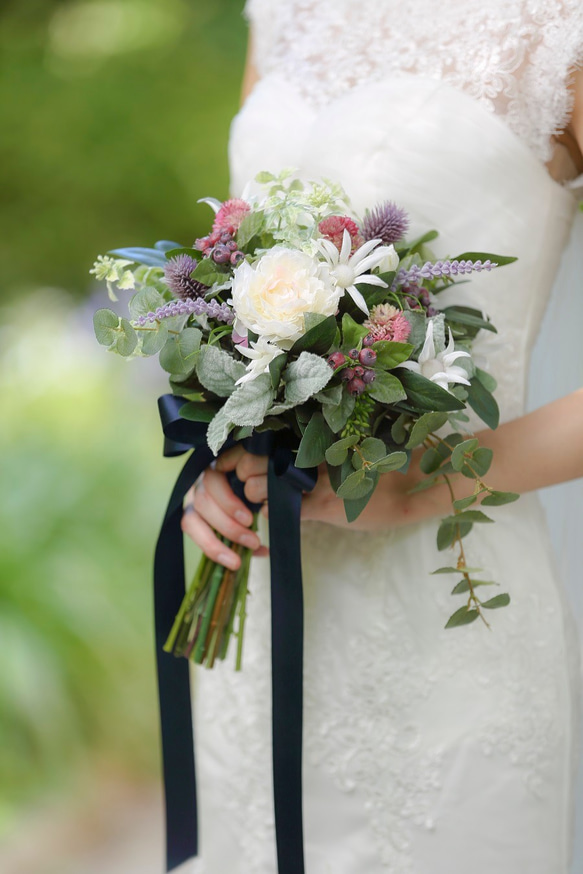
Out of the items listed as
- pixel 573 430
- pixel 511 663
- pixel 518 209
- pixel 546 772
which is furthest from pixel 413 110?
pixel 546 772

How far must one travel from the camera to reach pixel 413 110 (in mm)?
1018

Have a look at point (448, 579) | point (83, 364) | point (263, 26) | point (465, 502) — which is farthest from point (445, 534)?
point (83, 364)

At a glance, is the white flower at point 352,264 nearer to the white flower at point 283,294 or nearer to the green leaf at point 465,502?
the white flower at point 283,294

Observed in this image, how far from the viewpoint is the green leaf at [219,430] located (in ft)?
2.61

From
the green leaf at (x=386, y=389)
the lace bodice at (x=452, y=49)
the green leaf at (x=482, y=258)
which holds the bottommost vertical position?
the green leaf at (x=386, y=389)

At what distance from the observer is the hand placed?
1.02m

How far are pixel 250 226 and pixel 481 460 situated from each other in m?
0.35

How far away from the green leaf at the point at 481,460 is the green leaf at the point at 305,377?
19 centimetres

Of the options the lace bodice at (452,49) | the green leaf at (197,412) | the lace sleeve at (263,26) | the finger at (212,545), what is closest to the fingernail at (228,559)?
the finger at (212,545)

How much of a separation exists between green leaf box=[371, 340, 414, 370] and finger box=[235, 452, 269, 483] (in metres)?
0.25

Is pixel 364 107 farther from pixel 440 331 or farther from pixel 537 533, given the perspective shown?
pixel 537 533

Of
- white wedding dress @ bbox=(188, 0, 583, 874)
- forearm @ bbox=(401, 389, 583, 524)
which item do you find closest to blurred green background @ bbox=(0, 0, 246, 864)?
white wedding dress @ bbox=(188, 0, 583, 874)

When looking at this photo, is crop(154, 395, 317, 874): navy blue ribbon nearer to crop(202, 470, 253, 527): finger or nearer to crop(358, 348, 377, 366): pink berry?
crop(202, 470, 253, 527): finger

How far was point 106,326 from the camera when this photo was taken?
0.80m
